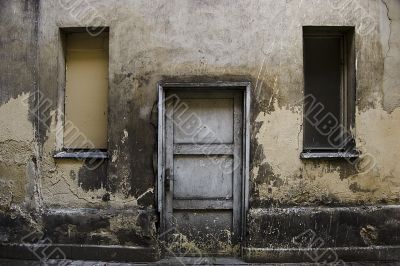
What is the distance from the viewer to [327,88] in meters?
5.21

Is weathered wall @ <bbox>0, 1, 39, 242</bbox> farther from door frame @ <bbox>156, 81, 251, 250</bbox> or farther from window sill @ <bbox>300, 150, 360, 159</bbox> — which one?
window sill @ <bbox>300, 150, 360, 159</bbox>

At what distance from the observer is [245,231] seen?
489 cm

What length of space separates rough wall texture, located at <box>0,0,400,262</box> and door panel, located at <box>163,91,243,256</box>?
0.24m

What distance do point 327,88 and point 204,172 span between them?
6.61ft

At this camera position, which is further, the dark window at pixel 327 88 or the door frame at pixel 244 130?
the dark window at pixel 327 88

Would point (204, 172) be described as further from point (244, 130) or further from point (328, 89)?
point (328, 89)

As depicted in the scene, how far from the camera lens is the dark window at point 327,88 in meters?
5.11

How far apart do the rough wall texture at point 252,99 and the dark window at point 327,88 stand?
0.63ft

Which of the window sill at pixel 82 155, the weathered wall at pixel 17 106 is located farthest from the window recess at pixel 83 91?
the weathered wall at pixel 17 106

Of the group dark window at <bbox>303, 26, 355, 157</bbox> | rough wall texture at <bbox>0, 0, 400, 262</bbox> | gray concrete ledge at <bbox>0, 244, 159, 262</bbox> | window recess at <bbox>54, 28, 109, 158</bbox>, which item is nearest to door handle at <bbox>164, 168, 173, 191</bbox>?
rough wall texture at <bbox>0, 0, 400, 262</bbox>

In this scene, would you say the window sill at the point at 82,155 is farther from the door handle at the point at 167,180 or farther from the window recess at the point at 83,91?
the door handle at the point at 167,180

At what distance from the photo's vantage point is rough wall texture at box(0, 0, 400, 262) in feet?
16.1

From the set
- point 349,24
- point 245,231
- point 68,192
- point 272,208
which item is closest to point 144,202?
point 68,192

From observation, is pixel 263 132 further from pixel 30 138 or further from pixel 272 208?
pixel 30 138
